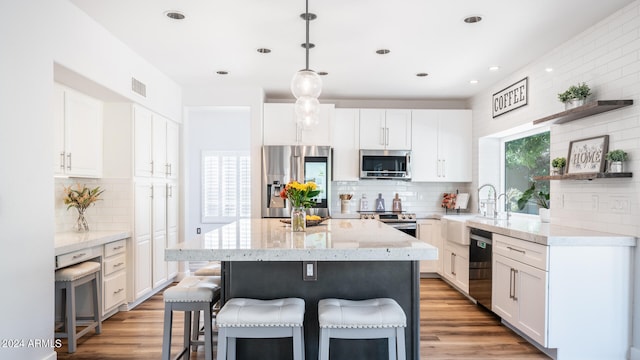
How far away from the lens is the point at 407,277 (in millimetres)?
2469

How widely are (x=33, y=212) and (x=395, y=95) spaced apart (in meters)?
4.55

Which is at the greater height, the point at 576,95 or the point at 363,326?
the point at 576,95

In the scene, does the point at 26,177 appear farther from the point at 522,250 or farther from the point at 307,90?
the point at 522,250

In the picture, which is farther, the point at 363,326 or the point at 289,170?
the point at 289,170

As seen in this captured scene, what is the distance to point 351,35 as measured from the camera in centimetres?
360

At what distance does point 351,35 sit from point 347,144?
7.62 ft

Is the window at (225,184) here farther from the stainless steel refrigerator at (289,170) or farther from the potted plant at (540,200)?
the potted plant at (540,200)

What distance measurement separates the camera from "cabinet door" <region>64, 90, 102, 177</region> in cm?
363

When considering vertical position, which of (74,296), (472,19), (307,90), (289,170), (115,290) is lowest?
(115,290)

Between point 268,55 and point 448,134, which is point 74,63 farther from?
point 448,134

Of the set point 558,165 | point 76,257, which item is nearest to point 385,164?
point 558,165

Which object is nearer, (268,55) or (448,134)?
(268,55)

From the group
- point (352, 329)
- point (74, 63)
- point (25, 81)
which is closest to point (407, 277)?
point (352, 329)

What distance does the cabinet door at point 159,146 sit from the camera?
474cm
